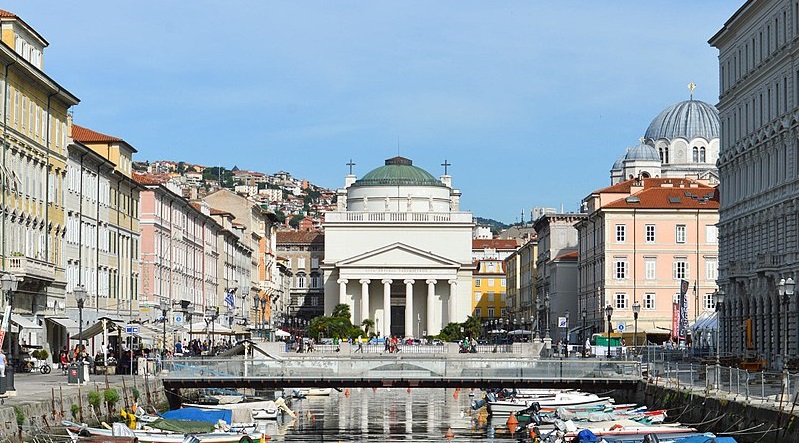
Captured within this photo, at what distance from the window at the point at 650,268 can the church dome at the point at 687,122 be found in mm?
67621

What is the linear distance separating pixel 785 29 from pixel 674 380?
19.8 m

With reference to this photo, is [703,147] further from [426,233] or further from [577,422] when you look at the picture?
[577,422]

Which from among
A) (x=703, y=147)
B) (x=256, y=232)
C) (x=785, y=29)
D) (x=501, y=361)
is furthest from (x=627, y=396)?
(x=703, y=147)

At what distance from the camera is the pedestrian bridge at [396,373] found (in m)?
59.7

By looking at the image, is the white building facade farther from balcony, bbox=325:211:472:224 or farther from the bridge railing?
balcony, bbox=325:211:472:224

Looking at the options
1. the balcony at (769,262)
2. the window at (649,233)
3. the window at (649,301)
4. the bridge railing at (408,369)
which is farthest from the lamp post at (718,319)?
the window at (649,233)

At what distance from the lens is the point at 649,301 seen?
11925 cm

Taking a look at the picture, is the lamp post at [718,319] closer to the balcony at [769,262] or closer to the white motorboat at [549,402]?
the balcony at [769,262]

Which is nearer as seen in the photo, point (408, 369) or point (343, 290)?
point (408, 369)

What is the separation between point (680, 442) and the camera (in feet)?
128

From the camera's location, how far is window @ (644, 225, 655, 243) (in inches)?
4695

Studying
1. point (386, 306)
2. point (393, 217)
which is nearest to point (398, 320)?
point (386, 306)

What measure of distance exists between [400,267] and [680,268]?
211ft

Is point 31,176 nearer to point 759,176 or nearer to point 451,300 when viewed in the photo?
point 759,176
